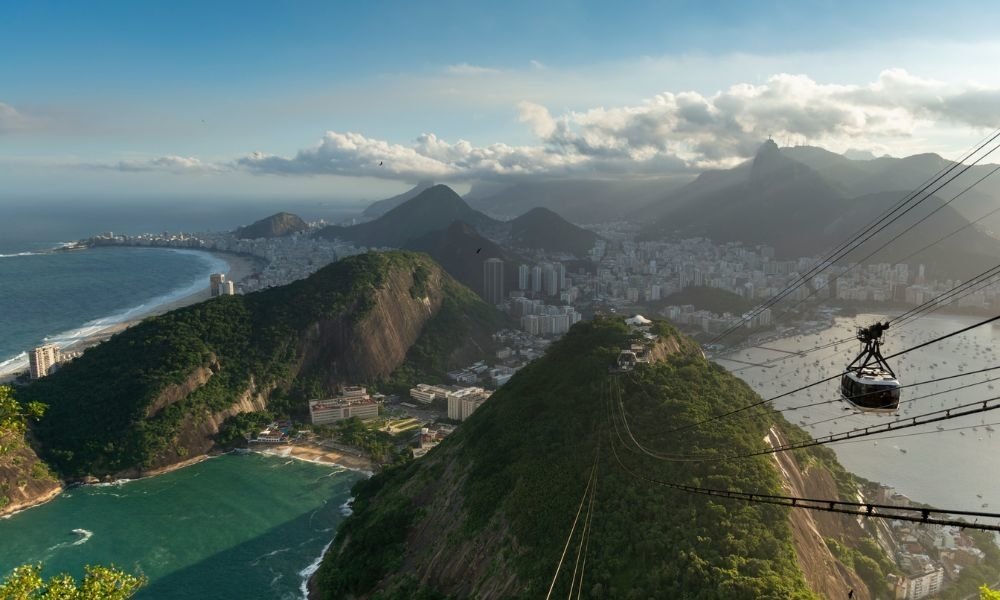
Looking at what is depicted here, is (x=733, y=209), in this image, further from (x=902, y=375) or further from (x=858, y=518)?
(x=858, y=518)

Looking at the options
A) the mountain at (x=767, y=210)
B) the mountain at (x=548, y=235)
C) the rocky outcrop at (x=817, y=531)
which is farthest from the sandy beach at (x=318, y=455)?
the mountain at (x=767, y=210)

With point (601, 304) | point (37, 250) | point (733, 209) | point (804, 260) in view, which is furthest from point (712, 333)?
point (37, 250)

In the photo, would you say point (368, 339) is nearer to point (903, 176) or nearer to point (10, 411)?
point (10, 411)

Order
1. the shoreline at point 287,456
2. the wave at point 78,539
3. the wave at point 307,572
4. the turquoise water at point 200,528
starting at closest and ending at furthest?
the wave at point 307,572, the turquoise water at point 200,528, the wave at point 78,539, the shoreline at point 287,456

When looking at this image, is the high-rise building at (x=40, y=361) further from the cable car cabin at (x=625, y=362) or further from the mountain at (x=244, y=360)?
the cable car cabin at (x=625, y=362)

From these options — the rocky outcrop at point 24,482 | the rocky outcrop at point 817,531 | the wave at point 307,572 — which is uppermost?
the rocky outcrop at point 817,531

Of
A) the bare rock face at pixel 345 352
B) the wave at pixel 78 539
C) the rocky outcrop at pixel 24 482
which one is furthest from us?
the bare rock face at pixel 345 352

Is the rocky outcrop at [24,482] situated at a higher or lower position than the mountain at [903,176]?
lower
